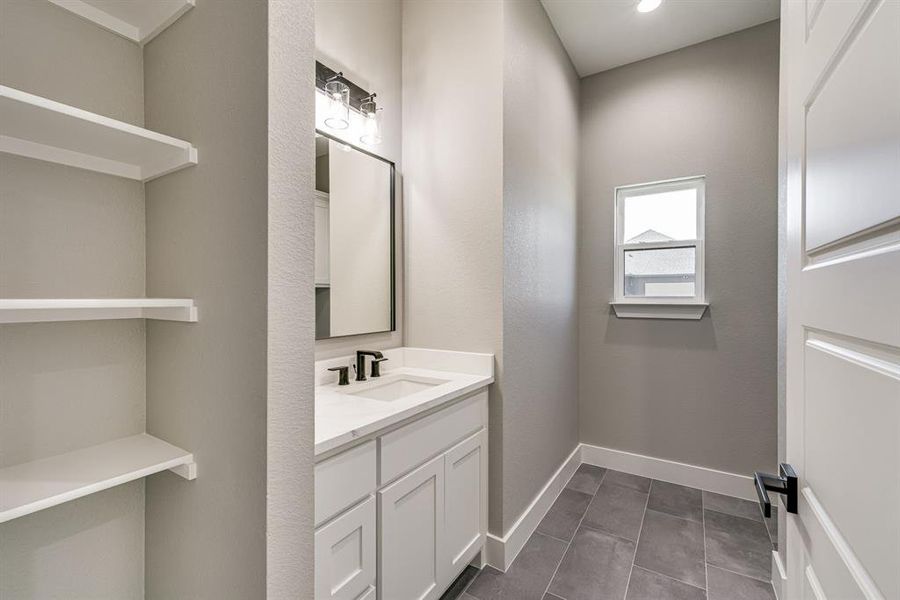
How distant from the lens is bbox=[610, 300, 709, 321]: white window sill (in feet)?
8.60

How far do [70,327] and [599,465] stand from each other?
313 centimetres

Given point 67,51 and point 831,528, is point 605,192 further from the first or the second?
point 67,51

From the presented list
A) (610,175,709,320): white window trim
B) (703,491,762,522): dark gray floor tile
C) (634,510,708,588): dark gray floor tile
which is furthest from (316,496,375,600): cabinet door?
(610,175,709,320): white window trim

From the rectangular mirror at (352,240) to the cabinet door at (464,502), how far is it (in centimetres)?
73

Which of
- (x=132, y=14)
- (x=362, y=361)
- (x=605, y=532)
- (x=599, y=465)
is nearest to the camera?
(x=132, y=14)

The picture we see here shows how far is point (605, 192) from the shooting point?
2.93 metres

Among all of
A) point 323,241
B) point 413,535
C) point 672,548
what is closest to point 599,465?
point 672,548

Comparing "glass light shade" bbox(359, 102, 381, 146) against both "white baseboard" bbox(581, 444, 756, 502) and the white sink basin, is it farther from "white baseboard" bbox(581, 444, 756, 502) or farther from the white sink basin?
"white baseboard" bbox(581, 444, 756, 502)

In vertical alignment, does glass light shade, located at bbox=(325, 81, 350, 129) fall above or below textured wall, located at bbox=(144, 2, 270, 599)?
above

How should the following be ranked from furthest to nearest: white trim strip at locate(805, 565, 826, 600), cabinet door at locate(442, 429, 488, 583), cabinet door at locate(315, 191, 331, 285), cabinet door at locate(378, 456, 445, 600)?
cabinet door at locate(315, 191, 331, 285) < cabinet door at locate(442, 429, 488, 583) < cabinet door at locate(378, 456, 445, 600) < white trim strip at locate(805, 565, 826, 600)

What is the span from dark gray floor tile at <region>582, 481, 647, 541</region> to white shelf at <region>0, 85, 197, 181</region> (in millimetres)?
2509

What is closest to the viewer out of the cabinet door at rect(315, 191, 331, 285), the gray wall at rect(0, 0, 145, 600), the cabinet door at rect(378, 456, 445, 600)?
the gray wall at rect(0, 0, 145, 600)

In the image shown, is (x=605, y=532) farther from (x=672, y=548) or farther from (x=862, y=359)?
(x=862, y=359)

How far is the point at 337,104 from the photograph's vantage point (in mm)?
1680
